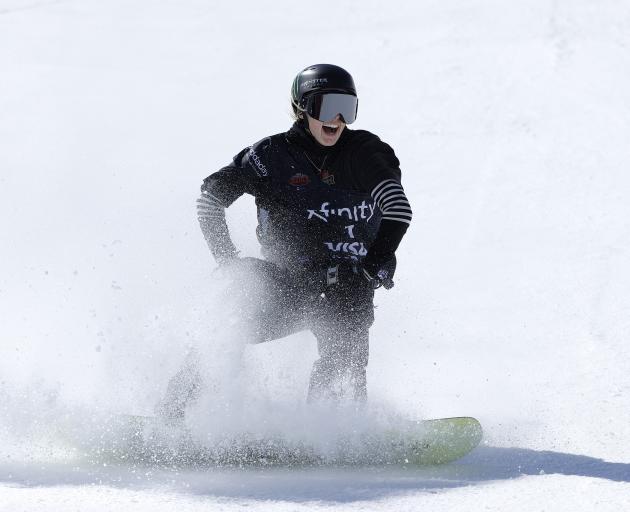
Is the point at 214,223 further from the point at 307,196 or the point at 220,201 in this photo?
the point at 307,196

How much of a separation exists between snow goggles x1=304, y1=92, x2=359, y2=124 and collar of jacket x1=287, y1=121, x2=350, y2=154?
4.2 inches

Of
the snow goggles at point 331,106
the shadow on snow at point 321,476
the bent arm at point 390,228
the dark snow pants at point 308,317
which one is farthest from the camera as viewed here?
the snow goggles at point 331,106

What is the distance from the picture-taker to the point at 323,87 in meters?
4.88

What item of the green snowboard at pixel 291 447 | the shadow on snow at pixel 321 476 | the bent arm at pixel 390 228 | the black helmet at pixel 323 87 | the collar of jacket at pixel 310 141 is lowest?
the shadow on snow at pixel 321 476

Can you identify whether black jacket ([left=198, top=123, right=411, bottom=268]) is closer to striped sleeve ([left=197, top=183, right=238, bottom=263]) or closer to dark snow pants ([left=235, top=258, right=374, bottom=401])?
striped sleeve ([left=197, top=183, right=238, bottom=263])

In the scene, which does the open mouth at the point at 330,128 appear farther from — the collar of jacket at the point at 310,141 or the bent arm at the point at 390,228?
the bent arm at the point at 390,228

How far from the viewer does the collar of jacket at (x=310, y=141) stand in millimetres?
4949

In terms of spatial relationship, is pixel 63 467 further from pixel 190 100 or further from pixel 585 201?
pixel 190 100

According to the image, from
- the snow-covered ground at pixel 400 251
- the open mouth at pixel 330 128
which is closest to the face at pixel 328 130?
the open mouth at pixel 330 128

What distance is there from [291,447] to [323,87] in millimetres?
1667

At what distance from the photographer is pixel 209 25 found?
19.3 meters

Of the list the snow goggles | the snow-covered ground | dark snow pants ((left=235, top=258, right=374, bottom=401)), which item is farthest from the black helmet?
the snow-covered ground

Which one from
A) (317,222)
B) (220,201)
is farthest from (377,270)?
(220,201)

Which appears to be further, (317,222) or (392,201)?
(317,222)
